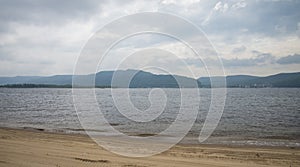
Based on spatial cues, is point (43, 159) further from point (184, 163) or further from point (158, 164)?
point (184, 163)

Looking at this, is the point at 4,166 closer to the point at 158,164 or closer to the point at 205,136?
the point at 158,164

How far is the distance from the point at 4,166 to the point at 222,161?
889cm

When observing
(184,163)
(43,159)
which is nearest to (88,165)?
(43,159)

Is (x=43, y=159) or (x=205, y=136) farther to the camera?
(x=205, y=136)

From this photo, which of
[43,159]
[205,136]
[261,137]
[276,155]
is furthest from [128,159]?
[261,137]

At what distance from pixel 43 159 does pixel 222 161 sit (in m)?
7.67

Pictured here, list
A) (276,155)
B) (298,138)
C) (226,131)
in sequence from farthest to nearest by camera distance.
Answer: (226,131)
(298,138)
(276,155)

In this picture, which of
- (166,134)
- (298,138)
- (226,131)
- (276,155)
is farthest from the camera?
(226,131)

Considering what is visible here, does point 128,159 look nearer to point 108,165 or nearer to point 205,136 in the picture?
point 108,165

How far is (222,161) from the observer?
13250 mm

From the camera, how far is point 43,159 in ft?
38.5

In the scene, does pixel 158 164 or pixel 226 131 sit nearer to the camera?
pixel 158 164

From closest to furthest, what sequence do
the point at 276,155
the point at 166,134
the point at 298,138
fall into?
the point at 276,155 < the point at 298,138 < the point at 166,134

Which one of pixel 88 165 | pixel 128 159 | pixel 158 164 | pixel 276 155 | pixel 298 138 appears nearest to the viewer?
pixel 88 165
